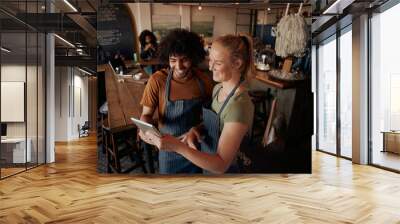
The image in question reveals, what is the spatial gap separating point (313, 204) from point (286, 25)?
3.15 metres

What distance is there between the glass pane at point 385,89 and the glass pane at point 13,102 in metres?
7.28

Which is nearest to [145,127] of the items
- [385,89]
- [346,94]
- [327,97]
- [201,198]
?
[201,198]

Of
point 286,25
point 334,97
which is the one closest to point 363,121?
point 334,97

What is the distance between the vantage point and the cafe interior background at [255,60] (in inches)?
253

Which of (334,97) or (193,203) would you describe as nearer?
(193,203)

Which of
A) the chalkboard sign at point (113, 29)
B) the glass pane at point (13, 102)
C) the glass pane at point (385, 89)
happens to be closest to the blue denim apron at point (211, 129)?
the chalkboard sign at point (113, 29)

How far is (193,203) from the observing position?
4.90m

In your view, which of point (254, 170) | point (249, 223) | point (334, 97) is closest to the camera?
point (249, 223)

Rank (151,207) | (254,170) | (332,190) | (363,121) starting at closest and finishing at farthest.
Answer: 1. (151,207)
2. (332,190)
3. (254,170)
4. (363,121)

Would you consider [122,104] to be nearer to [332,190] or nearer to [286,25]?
[286,25]

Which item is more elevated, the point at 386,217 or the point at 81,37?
the point at 81,37

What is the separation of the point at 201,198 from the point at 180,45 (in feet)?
8.82

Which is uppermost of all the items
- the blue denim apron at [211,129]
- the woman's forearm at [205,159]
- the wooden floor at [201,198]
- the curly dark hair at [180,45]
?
the curly dark hair at [180,45]

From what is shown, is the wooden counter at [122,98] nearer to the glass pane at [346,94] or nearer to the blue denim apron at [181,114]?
the blue denim apron at [181,114]
